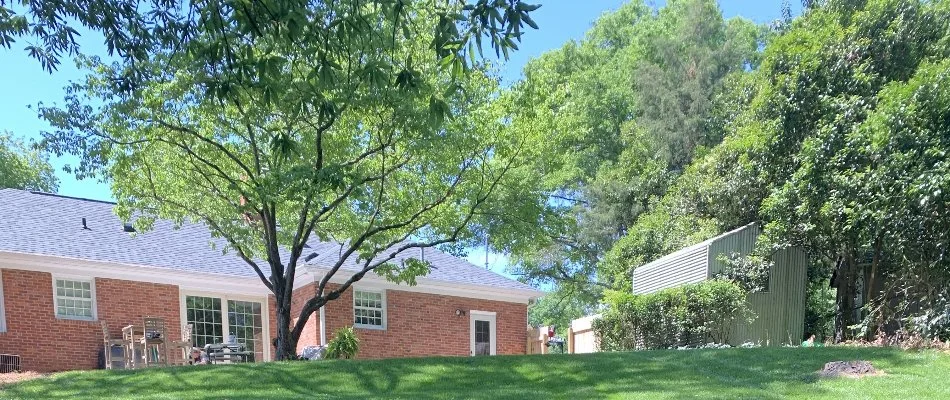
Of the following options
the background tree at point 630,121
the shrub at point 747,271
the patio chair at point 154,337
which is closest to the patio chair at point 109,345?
the patio chair at point 154,337

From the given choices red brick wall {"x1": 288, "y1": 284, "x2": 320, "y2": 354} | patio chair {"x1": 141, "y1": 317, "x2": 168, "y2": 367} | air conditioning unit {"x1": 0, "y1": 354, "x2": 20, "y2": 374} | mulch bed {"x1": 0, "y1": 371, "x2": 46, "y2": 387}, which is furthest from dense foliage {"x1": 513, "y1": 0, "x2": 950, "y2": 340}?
air conditioning unit {"x1": 0, "y1": 354, "x2": 20, "y2": 374}

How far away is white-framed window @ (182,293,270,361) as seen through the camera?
16.4 m

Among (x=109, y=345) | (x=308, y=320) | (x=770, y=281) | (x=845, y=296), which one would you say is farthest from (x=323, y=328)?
(x=845, y=296)

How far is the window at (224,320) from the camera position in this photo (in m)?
16.4

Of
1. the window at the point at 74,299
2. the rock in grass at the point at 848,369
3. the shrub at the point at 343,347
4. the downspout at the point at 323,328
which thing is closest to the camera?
the rock in grass at the point at 848,369

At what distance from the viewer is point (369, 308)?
58.1 feet

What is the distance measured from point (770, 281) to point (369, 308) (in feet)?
29.6

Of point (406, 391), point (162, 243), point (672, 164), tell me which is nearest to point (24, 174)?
point (162, 243)

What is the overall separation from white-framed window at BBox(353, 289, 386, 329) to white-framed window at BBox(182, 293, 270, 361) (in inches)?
84.8

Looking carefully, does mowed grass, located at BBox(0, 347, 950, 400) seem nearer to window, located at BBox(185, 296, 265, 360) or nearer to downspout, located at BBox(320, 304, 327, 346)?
downspout, located at BBox(320, 304, 327, 346)

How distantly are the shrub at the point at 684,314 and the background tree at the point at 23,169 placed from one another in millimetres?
24486

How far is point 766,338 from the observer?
14.1 metres

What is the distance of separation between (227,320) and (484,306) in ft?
21.0

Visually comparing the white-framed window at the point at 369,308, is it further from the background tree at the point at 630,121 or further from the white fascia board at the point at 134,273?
the background tree at the point at 630,121
